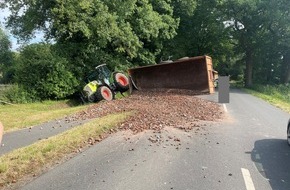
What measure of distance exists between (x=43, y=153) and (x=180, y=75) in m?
13.0

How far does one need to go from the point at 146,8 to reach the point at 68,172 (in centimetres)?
2078

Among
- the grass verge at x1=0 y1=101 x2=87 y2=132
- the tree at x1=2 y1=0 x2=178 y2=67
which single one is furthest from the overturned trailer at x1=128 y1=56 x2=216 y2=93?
the grass verge at x1=0 y1=101 x2=87 y2=132

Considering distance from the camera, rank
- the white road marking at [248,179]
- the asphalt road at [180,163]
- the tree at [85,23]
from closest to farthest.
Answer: the white road marking at [248,179]
the asphalt road at [180,163]
the tree at [85,23]

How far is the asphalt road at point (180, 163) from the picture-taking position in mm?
5824

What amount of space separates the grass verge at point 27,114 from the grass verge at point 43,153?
2.56 meters

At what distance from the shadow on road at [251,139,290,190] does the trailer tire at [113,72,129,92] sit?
1112 cm

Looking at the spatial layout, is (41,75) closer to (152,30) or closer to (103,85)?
(103,85)

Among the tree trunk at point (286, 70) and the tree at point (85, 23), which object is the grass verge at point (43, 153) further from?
the tree trunk at point (286, 70)

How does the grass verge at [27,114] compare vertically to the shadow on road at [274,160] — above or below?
above

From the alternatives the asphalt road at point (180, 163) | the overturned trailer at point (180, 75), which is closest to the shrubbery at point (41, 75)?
the overturned trailer at point (180, 75)

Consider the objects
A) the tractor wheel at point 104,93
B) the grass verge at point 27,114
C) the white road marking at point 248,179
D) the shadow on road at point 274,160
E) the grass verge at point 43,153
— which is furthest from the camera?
the tractor wheel at point 104,93

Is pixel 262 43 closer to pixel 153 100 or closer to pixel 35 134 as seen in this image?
pixel 153 100

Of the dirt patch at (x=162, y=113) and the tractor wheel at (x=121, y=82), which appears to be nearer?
the dirt patch at (x=162, y=113)

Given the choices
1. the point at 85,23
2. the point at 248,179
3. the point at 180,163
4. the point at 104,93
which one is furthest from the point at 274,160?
the point at 85,23
